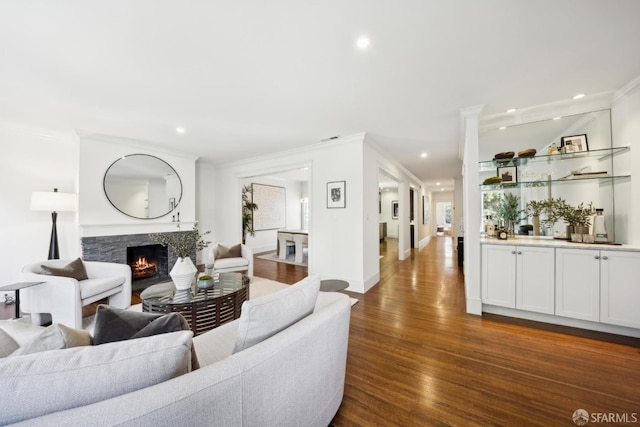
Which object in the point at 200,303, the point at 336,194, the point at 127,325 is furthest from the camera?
the point at 336,194

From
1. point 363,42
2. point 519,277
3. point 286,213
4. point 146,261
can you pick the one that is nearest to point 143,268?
point 146,261

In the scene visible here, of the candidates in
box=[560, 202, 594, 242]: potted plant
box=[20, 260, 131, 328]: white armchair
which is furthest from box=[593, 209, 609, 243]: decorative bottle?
box=[20, 260, 131, 328]: white armchair

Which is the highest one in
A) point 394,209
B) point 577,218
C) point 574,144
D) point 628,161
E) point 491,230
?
point 574,144

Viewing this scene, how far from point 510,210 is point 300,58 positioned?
358 centimetres

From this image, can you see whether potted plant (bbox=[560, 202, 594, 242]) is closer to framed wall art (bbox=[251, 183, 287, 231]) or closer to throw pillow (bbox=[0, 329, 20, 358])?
throw pillow (bbox=[0, 329, 20, 358])

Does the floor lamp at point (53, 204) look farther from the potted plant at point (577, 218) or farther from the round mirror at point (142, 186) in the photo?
the potted plant at point (577, 218)

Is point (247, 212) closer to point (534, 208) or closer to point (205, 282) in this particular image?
point (205, 282)

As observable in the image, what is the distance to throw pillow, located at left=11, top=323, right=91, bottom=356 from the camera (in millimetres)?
872

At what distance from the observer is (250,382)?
914mm

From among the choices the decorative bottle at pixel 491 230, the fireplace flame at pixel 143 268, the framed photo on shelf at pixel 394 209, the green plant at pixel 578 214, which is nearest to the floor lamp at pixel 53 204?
the fireplace flame at pixel 143 268

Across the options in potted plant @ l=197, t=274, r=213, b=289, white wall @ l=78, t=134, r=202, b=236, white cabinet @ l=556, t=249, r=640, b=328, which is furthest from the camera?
white wall @ l=78, t=134, r=202, b=236

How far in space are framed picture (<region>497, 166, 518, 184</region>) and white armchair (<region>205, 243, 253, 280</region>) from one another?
4.08 meters

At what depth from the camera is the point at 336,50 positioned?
6.29ft

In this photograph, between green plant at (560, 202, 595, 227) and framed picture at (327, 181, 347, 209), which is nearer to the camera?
green plant at (560, 202, 595, 227)
